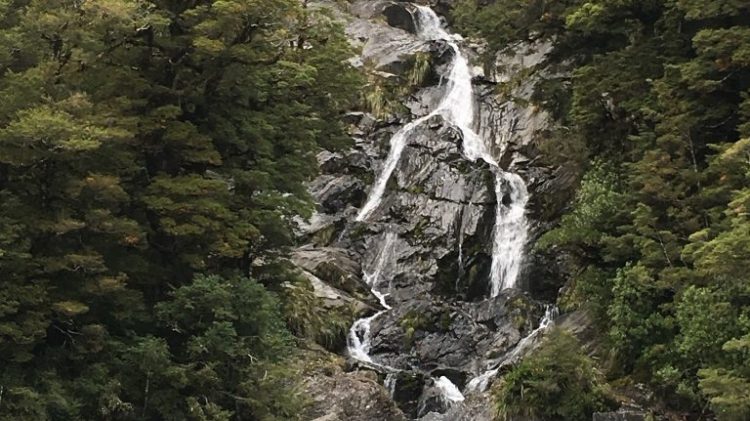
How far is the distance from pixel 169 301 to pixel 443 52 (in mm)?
21676

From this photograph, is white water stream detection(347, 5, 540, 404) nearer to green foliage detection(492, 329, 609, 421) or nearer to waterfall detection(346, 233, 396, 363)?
waterfall detection(346, 233, 396, 363)

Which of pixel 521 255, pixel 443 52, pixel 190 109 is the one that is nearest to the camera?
pixel 190 109

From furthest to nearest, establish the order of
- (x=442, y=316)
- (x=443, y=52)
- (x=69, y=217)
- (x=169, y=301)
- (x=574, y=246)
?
(x=443, y=52), (x=442, y=316), (x=574, y=246), (x=169, y=301), (x=69, y=217)

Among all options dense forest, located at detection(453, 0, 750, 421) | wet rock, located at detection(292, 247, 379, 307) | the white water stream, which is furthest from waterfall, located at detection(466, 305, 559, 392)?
wet rock, located at detection(292, 247, 379, 307)

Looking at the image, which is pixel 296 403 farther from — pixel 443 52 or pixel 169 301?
pixel 443 52

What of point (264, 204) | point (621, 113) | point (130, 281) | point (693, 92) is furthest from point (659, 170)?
point (130, 281)

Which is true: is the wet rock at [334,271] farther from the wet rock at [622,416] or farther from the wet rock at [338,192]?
the wet rock at [622,416]

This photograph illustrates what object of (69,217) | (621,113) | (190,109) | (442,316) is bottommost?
(442,316)

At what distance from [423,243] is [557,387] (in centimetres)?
1102

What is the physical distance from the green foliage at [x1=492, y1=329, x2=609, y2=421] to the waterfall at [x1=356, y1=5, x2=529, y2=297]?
8228mm

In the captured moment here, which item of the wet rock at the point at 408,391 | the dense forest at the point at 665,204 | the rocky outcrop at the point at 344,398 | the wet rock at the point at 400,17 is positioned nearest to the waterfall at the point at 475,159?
the wet rock at the point at 400,17

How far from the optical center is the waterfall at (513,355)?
54.1 ft

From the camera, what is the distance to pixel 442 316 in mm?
19406

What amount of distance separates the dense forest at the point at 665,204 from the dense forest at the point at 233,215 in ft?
0.17
